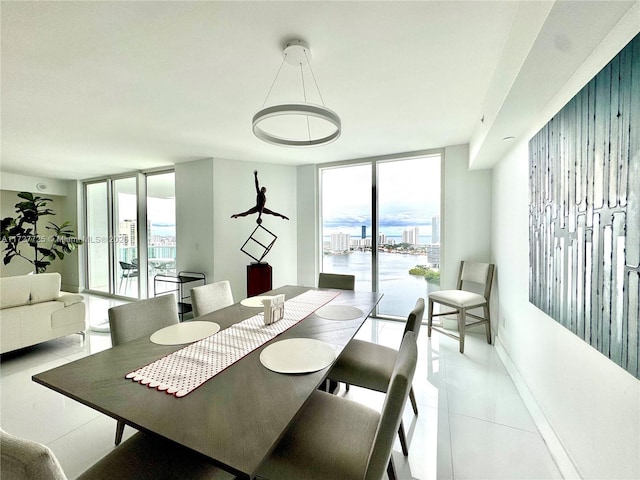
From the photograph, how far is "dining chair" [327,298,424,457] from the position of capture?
63.5 inches

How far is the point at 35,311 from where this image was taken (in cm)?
284

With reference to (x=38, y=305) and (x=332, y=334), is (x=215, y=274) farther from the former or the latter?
(x=332, y=334)

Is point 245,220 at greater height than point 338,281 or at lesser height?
greater

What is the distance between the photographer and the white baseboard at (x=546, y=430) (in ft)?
4.75

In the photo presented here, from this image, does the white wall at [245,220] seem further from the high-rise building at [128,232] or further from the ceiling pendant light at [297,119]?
the high-rise building at [128,232]

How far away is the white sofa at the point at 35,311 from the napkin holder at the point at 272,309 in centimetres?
284

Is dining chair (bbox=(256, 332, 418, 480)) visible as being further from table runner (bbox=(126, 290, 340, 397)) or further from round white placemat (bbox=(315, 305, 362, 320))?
round white placemat (bbox=(315, 305, 362, 320))

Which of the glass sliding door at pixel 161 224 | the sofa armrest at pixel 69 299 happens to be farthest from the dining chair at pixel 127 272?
the sofa armrest at pixel 69 299

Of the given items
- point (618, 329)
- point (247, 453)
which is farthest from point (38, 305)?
point (618, 329)

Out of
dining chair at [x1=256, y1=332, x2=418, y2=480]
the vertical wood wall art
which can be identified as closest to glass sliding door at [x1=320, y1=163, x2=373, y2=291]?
the vertical wood wall art

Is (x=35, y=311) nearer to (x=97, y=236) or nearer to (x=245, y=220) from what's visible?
(x=245, y=220)

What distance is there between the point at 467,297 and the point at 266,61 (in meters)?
3.04

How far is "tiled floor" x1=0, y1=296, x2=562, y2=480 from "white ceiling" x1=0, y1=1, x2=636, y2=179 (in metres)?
2.15

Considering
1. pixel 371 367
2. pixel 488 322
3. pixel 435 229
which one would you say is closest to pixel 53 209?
pixel 371 367
